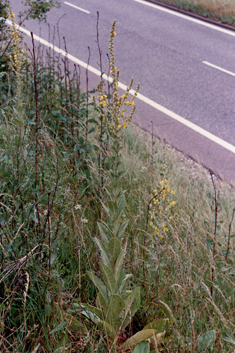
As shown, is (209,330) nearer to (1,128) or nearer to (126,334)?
(126,334)

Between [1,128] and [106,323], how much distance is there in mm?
2192

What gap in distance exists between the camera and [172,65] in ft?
25.4

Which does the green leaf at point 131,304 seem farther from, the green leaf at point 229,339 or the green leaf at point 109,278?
the green leaf at point 229,339

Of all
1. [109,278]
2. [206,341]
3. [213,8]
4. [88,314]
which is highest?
[213,8]

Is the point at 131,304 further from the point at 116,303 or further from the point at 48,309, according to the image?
the point at 48,309

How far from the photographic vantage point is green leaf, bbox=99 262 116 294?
6.36 ft

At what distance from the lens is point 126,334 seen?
2.22 m

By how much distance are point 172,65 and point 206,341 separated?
256 inches

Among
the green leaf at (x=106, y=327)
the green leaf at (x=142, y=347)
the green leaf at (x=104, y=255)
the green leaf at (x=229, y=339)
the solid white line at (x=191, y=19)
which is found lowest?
the green leaf at (x=106, y=327)

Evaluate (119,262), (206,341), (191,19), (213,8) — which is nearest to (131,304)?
(119,262)

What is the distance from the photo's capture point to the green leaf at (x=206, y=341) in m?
1.98

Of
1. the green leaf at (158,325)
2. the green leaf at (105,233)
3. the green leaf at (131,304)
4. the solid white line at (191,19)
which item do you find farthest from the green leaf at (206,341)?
the solid white line at (191,19)

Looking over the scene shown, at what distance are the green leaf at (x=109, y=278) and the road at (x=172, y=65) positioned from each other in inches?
116

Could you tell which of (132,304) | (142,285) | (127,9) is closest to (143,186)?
(142,285)
